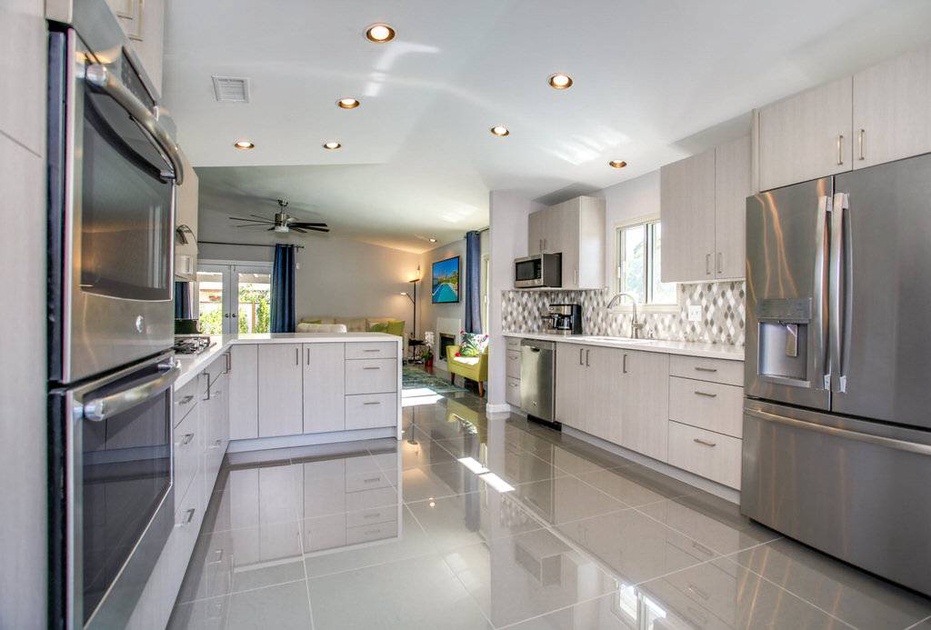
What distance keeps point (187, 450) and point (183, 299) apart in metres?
6.75

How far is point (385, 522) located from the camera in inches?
97.2

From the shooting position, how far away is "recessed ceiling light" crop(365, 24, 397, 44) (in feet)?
7.72

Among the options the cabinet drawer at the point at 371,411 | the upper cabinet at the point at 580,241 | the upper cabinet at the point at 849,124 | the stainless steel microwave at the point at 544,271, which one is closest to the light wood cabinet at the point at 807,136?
the upper cabinet at the point at 849,124

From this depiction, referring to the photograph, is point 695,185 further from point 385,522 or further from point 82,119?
point 82,119

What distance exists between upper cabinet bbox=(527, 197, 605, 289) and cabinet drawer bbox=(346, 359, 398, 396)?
1.97m

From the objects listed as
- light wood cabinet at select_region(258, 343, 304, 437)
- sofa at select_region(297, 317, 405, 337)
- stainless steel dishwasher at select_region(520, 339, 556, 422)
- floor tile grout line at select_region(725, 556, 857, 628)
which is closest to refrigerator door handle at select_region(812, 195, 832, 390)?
floor tile grout line at select_region(725, 556, 857, 628)

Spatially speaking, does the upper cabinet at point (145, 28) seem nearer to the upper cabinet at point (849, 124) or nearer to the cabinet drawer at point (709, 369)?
the upper cabinet at point (849, 124)

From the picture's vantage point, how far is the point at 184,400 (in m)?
1.82

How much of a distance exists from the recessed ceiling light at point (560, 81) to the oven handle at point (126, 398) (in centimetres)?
250

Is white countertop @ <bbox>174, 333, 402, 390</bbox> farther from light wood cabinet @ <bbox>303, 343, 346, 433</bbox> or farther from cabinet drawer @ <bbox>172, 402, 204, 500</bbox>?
cabinet drawer @ <bbox>172, 402, 204, 500</bbox>

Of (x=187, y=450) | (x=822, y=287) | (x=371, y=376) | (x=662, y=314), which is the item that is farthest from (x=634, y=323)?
(x=187, y=450)

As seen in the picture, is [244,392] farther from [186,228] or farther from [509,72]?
[509,72]

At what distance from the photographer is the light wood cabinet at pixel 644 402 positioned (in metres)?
3.17

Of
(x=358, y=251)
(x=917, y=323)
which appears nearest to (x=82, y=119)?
(x=917, y=323)
